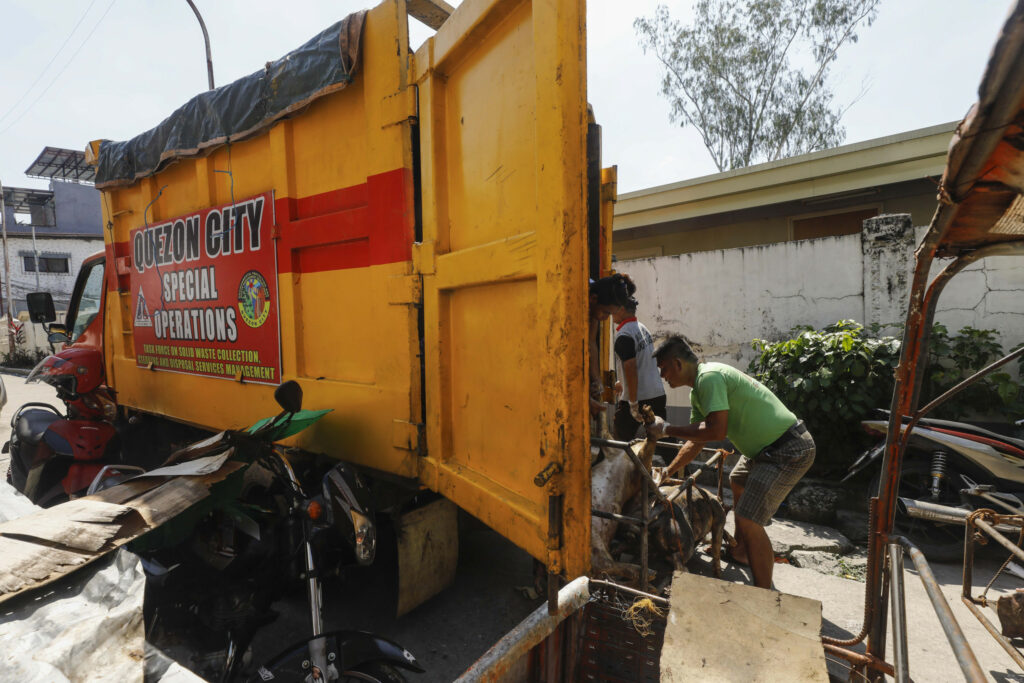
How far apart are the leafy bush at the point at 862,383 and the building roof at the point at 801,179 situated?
12.3ft

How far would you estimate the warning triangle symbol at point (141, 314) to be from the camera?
12.2 ft

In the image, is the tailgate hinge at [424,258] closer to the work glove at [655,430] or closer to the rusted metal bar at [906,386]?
the work glove at [655,430]

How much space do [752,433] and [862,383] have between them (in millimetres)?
1995

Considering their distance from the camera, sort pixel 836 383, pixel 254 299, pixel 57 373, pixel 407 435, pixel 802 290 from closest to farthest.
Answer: pixel 407 435 < pixel 254 299 < pixel 57 373 < pixel 836 383 < pixel 802 290

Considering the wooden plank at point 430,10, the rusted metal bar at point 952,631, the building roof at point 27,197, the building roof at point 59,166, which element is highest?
the building roof at point 59,166

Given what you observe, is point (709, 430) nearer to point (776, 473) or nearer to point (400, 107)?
point (776, 473)

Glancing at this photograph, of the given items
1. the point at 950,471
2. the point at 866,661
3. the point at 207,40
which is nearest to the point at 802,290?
the point at 950,471

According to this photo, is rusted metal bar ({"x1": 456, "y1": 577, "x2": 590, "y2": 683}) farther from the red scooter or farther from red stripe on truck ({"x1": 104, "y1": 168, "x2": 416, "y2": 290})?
the red scooter

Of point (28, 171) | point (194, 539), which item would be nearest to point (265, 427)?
point (194, 539)

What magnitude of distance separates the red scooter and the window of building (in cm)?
2693

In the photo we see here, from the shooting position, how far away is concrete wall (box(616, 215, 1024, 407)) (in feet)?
14.8

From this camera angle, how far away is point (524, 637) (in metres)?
1.25

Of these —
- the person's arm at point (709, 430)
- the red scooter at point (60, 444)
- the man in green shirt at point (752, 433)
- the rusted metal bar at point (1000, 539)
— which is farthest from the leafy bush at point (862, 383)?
the red scooter at point (60, 444)

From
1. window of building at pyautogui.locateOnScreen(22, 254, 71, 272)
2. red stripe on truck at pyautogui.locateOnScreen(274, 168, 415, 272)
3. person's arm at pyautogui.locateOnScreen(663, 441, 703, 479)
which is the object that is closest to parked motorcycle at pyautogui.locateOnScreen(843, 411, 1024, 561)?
person's arm at pyautogui.locateOnScreen(663, 441, 703, 479)
